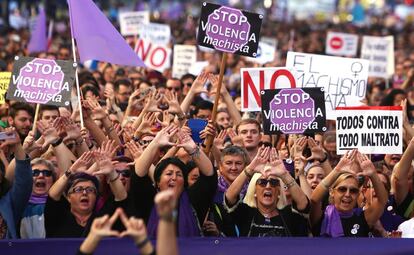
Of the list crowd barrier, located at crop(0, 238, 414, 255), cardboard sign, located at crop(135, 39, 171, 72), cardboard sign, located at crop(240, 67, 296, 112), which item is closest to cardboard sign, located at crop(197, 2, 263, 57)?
cardboard sign, located at crop(240, 67, 296, 112)

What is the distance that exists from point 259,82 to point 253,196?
10.3 feet

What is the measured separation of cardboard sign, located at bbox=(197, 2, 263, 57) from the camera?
10766 mm

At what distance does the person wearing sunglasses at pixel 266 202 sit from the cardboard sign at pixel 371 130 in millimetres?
1327

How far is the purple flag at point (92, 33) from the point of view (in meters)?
10.9

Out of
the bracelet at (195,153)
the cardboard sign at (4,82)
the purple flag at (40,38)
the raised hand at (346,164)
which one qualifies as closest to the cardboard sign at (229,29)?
the cardboard sign at (4,82)

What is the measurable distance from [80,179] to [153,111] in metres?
2.62

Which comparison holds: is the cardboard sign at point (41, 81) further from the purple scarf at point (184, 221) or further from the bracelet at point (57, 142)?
the purple scarf at point (184, 221)

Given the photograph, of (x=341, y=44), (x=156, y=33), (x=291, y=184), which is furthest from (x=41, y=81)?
(x=341, y=44)

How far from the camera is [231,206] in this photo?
8.61m

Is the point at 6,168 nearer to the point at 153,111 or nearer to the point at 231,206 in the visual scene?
the point at 231,206

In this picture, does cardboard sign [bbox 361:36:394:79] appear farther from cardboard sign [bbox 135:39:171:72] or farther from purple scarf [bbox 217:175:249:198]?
purple scarf [bbox 217:175:249:198]

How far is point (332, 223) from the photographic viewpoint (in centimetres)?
855

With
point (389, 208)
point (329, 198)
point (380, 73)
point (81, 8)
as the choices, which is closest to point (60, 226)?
point (329, 198)

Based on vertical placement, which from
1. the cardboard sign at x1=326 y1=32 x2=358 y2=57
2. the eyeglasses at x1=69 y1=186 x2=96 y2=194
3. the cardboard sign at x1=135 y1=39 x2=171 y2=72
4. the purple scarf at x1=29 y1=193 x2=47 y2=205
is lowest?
the purple scarf at x1=29 y1=193 x2=47 y2=205
